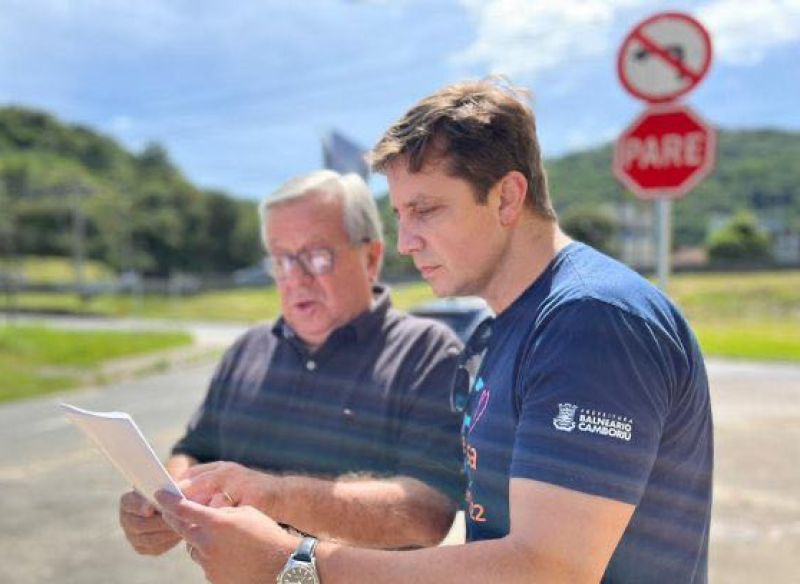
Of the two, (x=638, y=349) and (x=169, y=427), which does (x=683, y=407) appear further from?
(x=169, y=427)

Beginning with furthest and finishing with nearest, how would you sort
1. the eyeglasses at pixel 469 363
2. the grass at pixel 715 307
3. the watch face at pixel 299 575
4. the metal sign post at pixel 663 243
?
1. the grass at pixel 715 307
2. the metal sign post at pixel 663 243
3. the eyeglasses at pixel 469 363
4. the watch face at pixel 299 575

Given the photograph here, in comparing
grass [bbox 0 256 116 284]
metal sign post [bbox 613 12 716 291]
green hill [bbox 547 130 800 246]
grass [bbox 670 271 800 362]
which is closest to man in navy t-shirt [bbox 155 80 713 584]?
metal sign post [bbox 613 12 716 291]

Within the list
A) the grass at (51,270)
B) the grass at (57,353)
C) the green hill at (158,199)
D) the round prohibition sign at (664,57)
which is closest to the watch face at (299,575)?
the round prohibition sign at (664,57)

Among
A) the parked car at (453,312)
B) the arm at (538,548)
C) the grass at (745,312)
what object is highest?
the arm at (538,548)

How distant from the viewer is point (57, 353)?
2072cm

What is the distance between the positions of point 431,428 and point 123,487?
585 centimetres

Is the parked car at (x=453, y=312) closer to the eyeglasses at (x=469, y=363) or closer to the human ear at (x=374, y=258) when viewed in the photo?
the human ear at (x=374, y=258)

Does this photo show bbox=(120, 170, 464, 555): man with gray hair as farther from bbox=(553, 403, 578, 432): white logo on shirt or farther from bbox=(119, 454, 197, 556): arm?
bbox=(553, 403, 578, 432): white logo on shirt

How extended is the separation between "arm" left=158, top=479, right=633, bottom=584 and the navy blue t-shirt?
3 centimetres

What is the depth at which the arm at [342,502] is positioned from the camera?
1851 millimetres

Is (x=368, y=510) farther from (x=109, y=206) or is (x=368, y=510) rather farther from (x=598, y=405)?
(x=109, y=206)

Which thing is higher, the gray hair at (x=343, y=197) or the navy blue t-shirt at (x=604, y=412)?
the gray hair at (x=343, y=197)

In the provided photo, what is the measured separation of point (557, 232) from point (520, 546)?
0.67 m

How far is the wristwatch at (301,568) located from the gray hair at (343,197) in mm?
1291
